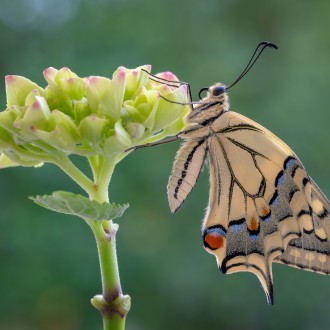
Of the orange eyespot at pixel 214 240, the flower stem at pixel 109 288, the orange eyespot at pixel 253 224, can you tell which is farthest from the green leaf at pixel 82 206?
the orange eyespot at pixel 253 224

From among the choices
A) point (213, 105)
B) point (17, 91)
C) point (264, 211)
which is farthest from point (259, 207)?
point (17, 91)

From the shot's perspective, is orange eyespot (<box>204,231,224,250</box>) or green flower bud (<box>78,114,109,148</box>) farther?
orange eyespot (<box>204,231,224,250</box>)

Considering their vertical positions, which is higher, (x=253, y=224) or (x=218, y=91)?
(x=218, y=91)

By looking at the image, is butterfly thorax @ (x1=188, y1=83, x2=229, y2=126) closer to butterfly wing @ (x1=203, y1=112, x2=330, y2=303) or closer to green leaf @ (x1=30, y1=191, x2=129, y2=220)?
butterfly wing @ (x1=203, y1=112, x2=330, y2=303)

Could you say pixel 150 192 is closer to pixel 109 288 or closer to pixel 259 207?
pixel 259 207

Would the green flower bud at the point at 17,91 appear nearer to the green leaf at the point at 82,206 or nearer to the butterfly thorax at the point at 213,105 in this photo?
the green leaf at the point at 82,206

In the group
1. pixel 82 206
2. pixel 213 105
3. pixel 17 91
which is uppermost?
pixel 213 105

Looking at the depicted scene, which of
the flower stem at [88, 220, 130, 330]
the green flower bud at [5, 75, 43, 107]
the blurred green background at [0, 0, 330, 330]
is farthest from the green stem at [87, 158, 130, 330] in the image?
the blurred green background at [0, 0, 330, 330]
